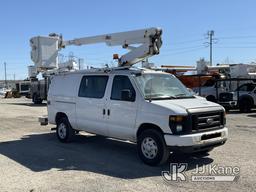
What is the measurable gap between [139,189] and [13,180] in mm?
2446

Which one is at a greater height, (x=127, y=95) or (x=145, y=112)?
(x=127, y=95)

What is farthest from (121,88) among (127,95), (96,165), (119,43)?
(119,43)

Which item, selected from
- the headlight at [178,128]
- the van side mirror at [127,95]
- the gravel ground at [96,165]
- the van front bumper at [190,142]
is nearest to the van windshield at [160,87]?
the van side mirror at [127,95]

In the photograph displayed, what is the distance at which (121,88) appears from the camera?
8.85 metres

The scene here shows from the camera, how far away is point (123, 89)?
8750 millimetres

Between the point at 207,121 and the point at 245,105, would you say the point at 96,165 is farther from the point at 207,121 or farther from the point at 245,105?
the point at 245,105

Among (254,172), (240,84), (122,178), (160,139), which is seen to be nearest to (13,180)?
(122,178)

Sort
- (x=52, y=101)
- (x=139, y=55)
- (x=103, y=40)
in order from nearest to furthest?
(x=139, y=55) → (x=52, y=101) → (x=103, y=40)

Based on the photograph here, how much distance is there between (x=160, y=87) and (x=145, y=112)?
92 centimetres

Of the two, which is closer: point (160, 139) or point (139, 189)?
point (139, 189)

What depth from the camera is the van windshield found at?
328 inches

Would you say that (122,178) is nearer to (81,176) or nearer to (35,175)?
(81,176)
